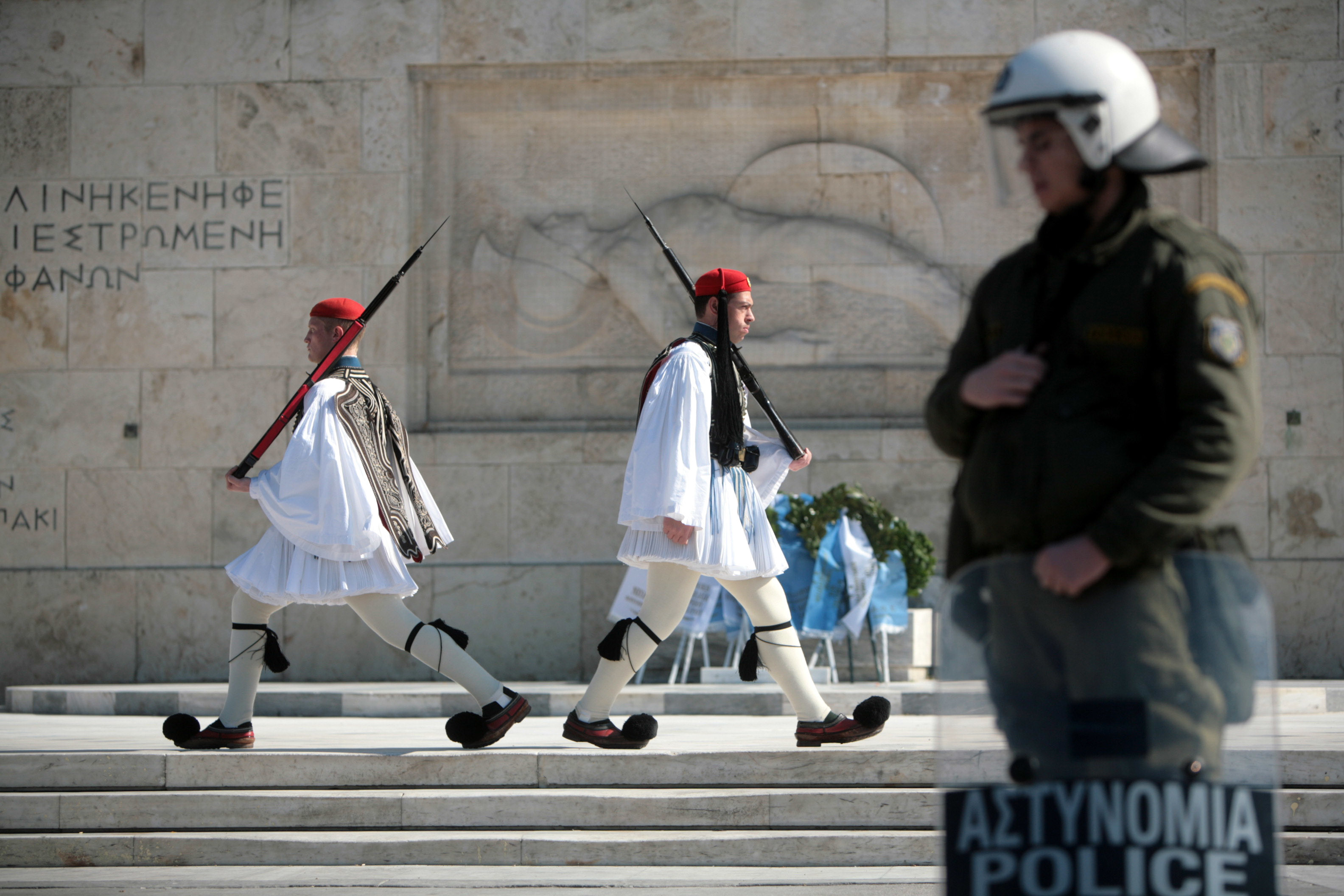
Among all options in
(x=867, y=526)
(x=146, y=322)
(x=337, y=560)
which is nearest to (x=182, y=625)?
(x=146, y=322)

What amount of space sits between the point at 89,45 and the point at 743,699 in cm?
698

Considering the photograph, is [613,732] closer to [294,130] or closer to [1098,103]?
[1098,103]

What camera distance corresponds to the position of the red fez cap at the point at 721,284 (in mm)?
6488

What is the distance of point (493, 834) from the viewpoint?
5805 millimetres

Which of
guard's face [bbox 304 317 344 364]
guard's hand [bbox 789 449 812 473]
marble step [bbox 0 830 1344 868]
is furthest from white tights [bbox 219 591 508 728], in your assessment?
guard's hand [bbox 789 449 812 473]

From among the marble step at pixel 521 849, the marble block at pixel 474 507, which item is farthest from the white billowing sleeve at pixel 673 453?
the marble block at pixel 474 507

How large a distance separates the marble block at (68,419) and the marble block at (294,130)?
185 cm

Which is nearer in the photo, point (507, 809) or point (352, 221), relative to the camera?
point (507, 809)

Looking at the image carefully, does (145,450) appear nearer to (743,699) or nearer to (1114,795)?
(743,699)

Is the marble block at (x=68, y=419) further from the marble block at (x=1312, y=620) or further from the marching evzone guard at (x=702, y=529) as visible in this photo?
the marble block at (x=1312, y=620)

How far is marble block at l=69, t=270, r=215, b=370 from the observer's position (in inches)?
443

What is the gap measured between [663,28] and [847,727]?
6581 millimetres

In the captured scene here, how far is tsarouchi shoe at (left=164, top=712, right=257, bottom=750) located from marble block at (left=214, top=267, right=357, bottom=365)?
496 cm

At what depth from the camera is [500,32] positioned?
11.3 meters
